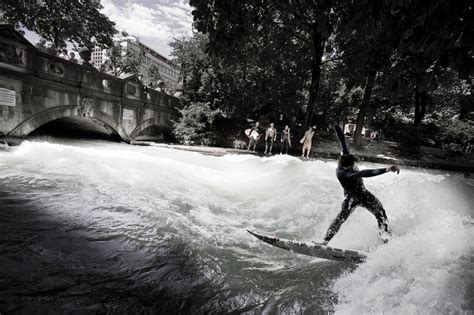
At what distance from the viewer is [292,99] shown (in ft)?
71.5

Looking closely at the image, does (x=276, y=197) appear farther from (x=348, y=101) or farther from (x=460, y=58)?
(x=348, y=101)

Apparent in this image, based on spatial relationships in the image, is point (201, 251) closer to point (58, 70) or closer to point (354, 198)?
point (354, 198)

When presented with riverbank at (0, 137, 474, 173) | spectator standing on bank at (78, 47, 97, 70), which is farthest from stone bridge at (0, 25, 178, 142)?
riverbank at (0, 137, 474, 173)

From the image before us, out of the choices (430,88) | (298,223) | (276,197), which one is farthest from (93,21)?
(430,88)

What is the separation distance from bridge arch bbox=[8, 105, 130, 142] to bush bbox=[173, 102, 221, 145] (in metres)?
4.04

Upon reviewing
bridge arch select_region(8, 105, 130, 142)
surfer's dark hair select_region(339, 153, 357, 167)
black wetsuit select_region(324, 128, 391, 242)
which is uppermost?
bridge arch select_region(8, 105, 130, 142)

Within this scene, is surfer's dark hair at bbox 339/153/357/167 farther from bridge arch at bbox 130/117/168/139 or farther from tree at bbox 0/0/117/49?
tree at bbox 0/0/117/49

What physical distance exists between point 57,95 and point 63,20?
13.2 m

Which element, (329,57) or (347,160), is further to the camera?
(329,57)

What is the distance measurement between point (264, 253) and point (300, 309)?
157 centimetres

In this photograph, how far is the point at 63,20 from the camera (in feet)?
77.7

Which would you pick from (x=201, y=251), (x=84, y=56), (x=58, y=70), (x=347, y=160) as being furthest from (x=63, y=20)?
(x=347, y=160)

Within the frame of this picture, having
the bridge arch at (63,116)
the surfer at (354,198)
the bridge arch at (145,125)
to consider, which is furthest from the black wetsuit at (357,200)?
the bridge arch at (145,125)

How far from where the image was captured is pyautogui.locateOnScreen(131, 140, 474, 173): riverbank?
18781mm
